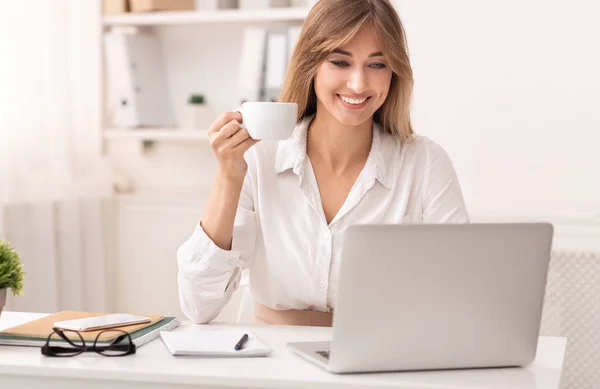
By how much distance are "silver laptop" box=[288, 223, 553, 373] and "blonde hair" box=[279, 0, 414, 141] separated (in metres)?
0.71

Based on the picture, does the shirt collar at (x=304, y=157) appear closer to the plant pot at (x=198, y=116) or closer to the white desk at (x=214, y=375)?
the white desk at (x=214, y=375)

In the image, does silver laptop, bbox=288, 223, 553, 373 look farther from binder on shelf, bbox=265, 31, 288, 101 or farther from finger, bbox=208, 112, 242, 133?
binder on shelf, bbox=265, 31, 288, 101

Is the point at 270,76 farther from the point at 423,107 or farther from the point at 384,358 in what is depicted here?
the point at 384,358

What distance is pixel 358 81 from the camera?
1.87 m

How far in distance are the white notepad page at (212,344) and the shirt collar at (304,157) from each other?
0.50m

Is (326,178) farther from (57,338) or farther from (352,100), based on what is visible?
(57,338)

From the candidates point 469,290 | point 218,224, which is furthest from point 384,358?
point 218,224

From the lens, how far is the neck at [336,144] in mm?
1993

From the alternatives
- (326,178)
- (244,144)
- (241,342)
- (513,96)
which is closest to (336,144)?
(326,178)

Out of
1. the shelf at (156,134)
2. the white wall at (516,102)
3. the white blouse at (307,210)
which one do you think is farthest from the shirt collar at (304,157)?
the shelf at (156,134)

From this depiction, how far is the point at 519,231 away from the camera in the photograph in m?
1.29

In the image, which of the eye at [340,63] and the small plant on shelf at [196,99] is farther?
the small plant on shelf at [196,99]

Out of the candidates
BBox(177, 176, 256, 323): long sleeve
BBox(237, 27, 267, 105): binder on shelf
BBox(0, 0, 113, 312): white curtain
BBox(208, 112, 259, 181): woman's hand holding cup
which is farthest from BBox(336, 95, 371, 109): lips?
BBox(0, 0, 113, 312): white curtain

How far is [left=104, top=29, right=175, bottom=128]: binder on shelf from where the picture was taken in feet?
10.0
